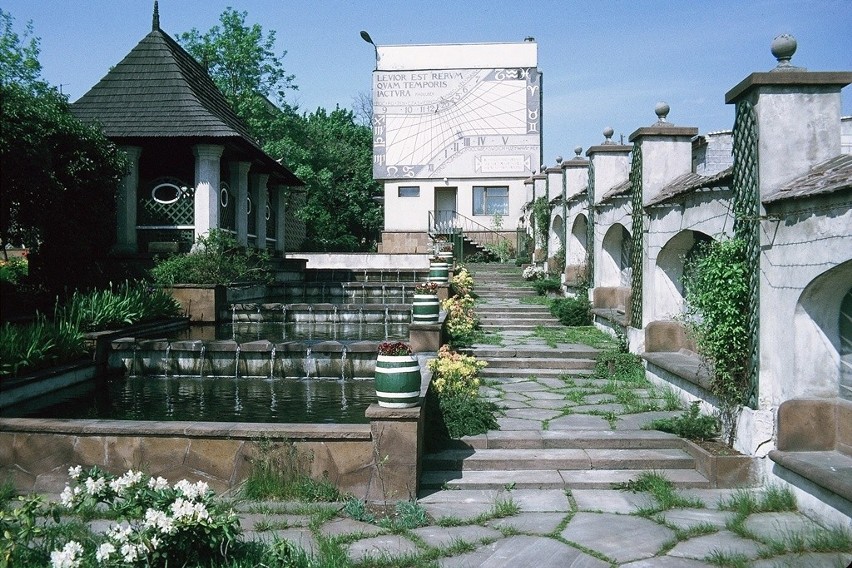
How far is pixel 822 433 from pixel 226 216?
594 inches

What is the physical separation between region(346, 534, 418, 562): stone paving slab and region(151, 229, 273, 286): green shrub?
10326mm

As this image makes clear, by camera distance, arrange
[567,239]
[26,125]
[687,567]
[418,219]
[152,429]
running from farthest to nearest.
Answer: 1. [418,219]
2. [567,239]
3. [26,125]
4. [152,429]
5. [687,567]

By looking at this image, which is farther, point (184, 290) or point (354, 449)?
point (184, 290)

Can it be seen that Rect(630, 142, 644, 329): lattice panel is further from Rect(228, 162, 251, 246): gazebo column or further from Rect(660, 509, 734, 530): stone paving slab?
Rect(228, 162, 251, 246): gazebo column

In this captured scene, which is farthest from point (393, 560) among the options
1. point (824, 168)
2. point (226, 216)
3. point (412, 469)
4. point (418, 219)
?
point (418, 219)

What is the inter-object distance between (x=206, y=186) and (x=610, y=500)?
1315 centimetres

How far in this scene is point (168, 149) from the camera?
16.9 m

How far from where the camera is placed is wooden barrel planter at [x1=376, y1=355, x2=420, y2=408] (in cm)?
547

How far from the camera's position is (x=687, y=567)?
416 cm

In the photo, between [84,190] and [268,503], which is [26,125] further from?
[268,503]

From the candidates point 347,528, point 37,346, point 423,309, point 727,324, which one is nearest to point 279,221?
point 423,309

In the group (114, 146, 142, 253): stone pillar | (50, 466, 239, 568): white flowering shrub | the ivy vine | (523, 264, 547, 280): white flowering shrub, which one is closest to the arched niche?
the ivy vine

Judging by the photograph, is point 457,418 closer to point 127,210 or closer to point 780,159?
point 780,159

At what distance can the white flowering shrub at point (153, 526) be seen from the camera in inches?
139
